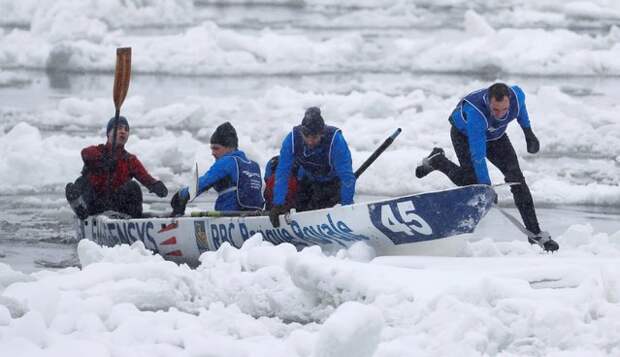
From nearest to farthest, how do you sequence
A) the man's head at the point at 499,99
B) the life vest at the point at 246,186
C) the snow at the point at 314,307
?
the snow at the point at 314,307 < the man's head at the point at 499,99 < the life vest at the point at 246,186

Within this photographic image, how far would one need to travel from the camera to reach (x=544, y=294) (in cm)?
696

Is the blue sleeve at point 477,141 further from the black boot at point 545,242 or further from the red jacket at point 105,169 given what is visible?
the red jacket at point 105,169

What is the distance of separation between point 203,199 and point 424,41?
1247 centimetres

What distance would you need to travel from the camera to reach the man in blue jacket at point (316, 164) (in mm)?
9203

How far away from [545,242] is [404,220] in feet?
4.13

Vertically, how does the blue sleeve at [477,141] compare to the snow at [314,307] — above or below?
above

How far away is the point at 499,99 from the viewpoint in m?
9.03

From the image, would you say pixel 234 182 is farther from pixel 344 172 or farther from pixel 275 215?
pixel 344 172

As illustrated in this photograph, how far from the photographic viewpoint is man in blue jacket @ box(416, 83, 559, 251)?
909 cm

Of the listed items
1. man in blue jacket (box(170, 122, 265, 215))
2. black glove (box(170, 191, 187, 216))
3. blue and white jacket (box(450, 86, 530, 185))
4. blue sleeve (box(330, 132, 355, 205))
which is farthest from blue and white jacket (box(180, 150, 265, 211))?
blue and white jacket (box(450, 86, 530, 185))

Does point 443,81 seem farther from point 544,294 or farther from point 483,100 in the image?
point 544,294

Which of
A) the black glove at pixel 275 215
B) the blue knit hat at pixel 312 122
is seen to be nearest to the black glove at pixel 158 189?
the black glove at pixel 275 215

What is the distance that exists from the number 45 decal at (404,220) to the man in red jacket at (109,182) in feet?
9.30

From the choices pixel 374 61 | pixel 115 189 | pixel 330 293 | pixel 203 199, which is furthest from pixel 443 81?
pixel 330 293
